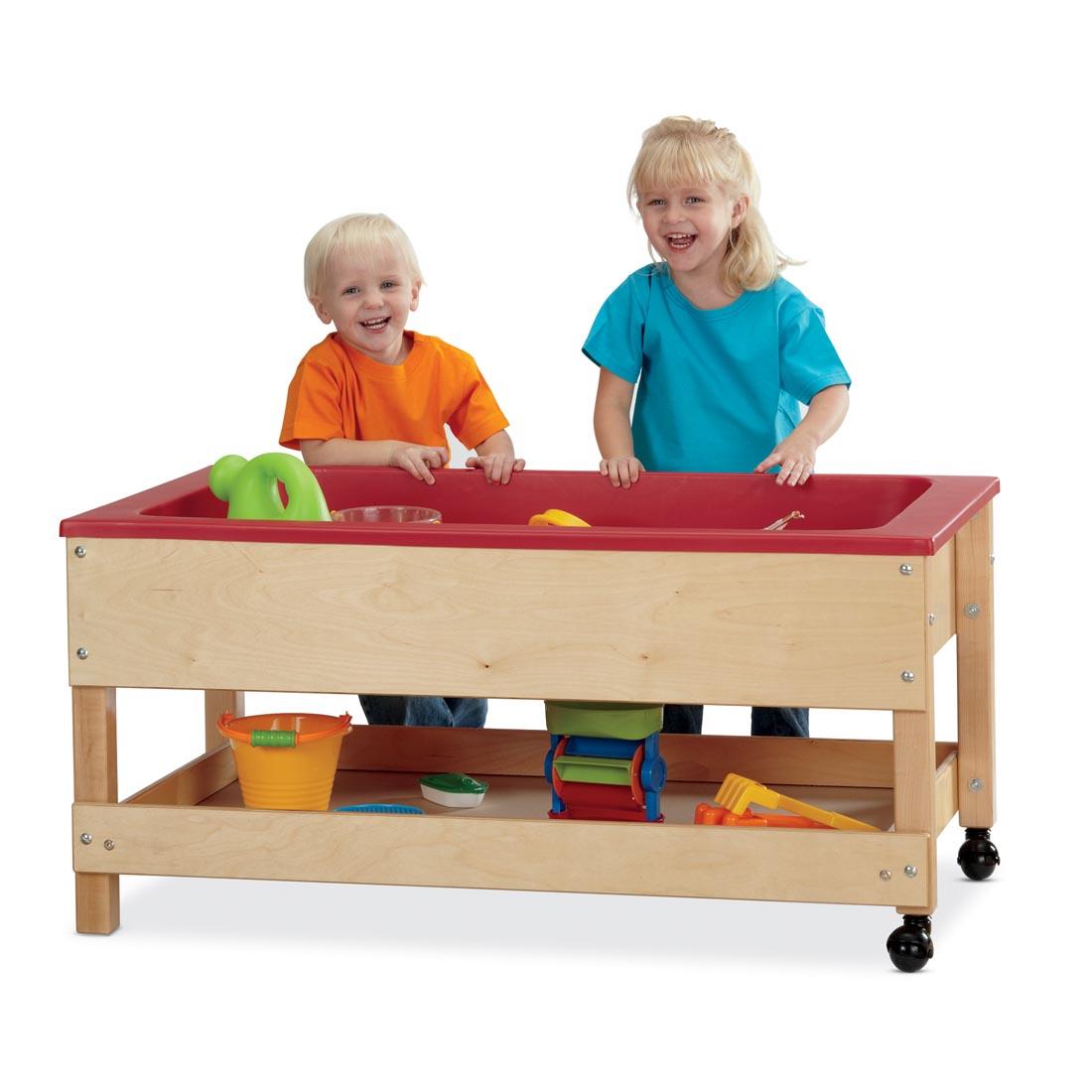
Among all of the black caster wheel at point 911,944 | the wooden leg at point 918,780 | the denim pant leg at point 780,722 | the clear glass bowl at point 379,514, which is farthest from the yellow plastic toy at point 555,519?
the black caster wheel at point 911,944

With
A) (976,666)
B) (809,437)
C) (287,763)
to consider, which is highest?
(809,437)

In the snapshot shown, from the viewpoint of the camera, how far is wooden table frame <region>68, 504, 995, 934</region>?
10.9 feet

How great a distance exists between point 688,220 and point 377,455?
68 centimetres

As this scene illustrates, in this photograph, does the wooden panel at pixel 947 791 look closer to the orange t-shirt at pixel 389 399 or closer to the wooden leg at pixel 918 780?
the wooden leg at pixel 918 780

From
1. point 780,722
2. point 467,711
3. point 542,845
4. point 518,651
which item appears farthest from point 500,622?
point 467,711

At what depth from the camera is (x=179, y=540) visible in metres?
3.49

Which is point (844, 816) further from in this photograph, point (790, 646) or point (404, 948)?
point (404, 948)

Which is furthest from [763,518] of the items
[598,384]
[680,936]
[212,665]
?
[212,665]

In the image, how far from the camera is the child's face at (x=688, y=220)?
4.11 meters

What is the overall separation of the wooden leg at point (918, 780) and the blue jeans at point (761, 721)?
0.81 m

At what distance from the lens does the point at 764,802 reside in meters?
3.63

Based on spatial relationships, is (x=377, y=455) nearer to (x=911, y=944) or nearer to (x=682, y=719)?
(x=682, y=719)

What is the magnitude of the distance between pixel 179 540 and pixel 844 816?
110cm

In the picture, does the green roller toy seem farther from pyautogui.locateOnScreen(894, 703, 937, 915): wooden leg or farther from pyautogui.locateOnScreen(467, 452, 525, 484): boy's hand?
pyautogui.locateOnScreen(894, 703, 937, 915): wooden leg
